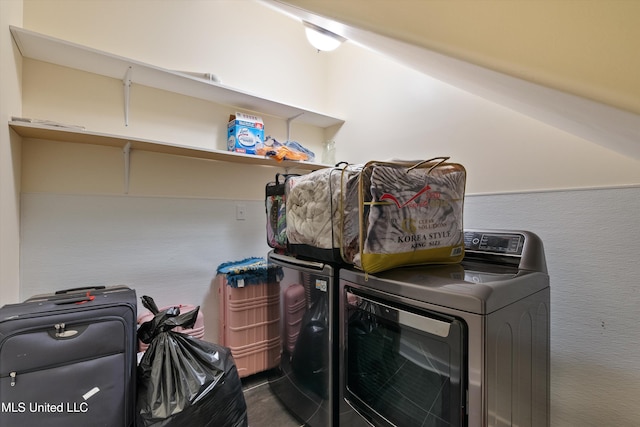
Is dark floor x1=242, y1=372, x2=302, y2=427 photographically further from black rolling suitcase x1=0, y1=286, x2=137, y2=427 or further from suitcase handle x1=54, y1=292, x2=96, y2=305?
suitcase handle x1=54, y1=292, x2=96, y2=305

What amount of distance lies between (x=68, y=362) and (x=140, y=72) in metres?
1.55

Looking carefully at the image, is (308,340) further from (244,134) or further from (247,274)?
(244,134)

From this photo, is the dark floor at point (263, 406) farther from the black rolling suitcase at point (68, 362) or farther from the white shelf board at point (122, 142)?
the white shelf board at point (122, 142)

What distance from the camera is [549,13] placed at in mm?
338

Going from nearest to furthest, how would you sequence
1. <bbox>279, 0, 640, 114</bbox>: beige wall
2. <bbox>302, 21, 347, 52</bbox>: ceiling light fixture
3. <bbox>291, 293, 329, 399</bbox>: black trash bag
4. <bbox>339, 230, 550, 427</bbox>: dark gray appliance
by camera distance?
<bbox>279, 0, 640, 114</bbox>: beige wall
<bbox>339, 230, 550, 427</bbox>: dark gray appliance
<bbox>291, 293, 329, 399</bbox>: black trash bag
<bbox>302, 21, 347, 52</bbox>: ceiling light fixture

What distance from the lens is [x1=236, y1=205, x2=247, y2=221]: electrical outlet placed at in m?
2.15

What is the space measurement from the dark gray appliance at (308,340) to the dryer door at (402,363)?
0.35 feet

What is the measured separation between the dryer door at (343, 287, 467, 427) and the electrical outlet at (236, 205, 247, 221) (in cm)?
127

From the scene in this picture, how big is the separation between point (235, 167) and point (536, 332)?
6.58ft

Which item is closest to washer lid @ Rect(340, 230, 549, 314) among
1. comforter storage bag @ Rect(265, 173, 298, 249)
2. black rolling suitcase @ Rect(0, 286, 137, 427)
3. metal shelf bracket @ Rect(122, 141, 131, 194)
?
comforter storage bag @ Rect(265, 173, 298, 249)

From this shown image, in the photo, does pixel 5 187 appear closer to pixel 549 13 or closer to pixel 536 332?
pixel 549 13

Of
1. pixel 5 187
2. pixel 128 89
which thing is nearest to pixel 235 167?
pixel 128 89

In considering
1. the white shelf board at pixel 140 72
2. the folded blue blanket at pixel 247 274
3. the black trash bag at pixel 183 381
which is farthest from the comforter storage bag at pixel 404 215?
the white shelf board at pixel 140 72

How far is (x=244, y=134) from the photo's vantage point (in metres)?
1.97
